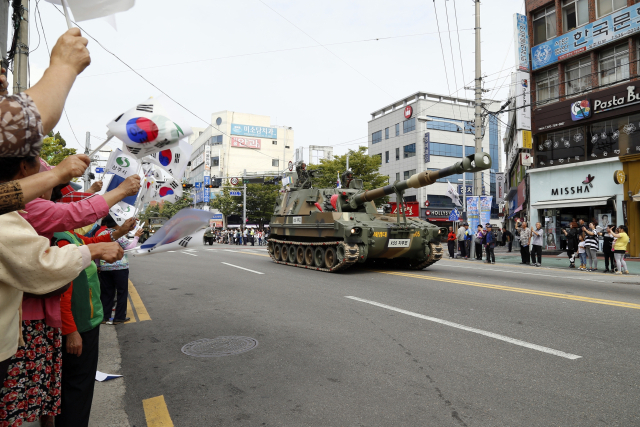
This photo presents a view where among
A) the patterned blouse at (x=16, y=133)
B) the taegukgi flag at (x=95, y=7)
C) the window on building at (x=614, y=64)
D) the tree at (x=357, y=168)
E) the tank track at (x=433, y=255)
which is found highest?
the window on building at (x=614, y=64)

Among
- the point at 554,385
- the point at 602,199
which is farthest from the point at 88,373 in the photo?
the point at 602,199

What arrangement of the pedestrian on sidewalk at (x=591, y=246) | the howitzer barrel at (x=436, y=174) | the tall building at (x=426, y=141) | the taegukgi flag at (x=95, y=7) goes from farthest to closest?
the tall building at (x=426, y=141) → the pedestrian on sidewalk at (x=591, y=246) → the howitzer barrel at (x=436, y=174) → the taegukgi flag at (x=95, y=7)

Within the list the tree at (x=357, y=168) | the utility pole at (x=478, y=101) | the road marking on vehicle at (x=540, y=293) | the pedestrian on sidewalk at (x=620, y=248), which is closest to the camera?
the road marking on vehicle at (x=540, y=293)

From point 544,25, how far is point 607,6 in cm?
325

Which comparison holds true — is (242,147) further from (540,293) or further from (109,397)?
(109,397)

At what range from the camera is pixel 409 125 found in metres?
46.6

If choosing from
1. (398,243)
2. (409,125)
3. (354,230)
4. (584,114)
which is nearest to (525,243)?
(398,243)

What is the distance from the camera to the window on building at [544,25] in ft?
74.0

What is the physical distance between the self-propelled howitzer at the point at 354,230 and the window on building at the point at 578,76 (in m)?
13.0

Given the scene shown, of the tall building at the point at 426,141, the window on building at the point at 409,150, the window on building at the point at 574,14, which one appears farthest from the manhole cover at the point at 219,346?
the window on building at the point at 409,150

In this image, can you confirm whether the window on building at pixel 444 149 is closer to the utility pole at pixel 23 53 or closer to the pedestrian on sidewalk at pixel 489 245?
the pedestrian on sidewalk at pixel 489 245

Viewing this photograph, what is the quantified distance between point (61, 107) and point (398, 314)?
563 centimetres

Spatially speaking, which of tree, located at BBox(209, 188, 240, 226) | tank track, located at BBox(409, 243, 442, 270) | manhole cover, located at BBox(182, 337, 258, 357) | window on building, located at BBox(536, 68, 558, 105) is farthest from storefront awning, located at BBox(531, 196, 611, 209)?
tree, located at BBox(209, 188, 240, 226)

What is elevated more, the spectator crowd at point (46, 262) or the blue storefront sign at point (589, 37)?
the blue storefront sign at point (589, 37)
